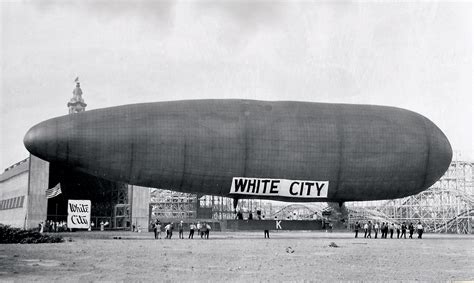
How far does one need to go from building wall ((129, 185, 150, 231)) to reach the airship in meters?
23.6

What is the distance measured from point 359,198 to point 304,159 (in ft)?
14.3

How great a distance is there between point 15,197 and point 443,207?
46.9m

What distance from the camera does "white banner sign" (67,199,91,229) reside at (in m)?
26.6

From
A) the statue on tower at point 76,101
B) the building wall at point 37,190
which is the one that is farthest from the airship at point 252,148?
the statue on tower at point 76,101

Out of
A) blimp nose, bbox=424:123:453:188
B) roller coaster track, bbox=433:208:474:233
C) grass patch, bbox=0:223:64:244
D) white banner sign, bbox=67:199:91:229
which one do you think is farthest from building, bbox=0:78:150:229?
roller coaster track, bbox=433:208:474:233

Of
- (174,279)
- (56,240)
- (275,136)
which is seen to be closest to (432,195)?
(275,136)

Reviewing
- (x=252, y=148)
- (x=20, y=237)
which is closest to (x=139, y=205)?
(x=20, y=237)

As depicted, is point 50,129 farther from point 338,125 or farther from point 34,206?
point 34,206

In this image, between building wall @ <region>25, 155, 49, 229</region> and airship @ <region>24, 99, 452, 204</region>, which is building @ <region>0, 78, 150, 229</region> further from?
airship @ <region>24, 99, 452, 204</region>

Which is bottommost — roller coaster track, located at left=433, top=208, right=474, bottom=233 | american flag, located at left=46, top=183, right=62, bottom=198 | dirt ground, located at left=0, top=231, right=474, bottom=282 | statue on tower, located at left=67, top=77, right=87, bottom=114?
dirt ground, located at left=0, top=231, right=474, bottom=282

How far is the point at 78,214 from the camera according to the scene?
26.8 meters

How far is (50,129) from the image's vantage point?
21.3 metres

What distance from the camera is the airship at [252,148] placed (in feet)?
71.3

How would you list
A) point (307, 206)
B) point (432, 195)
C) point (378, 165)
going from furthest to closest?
point (307, 206) < point (432, 195) < point (378, 165)
